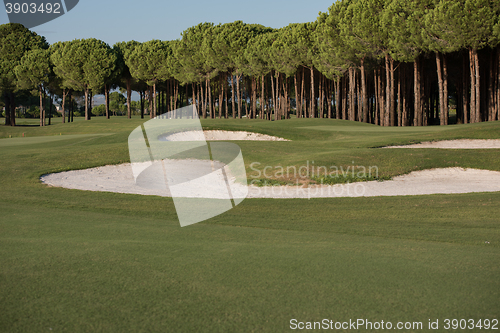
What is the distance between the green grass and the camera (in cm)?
384

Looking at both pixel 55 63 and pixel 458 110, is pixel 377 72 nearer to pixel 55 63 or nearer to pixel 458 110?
pixel 458 110

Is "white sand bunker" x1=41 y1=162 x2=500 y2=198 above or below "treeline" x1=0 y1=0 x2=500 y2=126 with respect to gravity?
below

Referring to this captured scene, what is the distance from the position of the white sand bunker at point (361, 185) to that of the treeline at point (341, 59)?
21214 mm

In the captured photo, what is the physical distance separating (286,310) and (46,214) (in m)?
7.69

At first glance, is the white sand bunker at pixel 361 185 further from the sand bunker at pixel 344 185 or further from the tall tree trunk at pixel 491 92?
the tall tree trunk at pixel 491 92

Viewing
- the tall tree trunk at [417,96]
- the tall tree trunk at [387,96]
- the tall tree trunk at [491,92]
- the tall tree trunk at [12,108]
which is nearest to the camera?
the tall tree trunk at [491,92]

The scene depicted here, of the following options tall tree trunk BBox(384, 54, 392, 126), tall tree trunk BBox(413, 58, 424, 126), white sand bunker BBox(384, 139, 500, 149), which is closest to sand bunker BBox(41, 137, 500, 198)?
white sand bunker BBox(384, 139, 500, 149)

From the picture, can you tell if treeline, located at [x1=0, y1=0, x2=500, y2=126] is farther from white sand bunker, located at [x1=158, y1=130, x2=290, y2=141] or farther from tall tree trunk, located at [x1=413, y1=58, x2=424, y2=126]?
white sand bunker, located at [x1=158, y1=130, x2=290, y2=141]

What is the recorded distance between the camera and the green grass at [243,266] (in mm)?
3842

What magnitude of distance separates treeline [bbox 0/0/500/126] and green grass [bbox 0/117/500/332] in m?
28.0

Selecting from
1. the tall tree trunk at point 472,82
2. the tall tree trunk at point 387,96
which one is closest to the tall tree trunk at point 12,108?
the tall tree trunk at point 387,96

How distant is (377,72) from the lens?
158ft

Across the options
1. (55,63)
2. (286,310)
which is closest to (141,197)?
(286,310)

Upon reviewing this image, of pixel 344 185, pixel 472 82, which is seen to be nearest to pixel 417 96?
pixel 472 82
